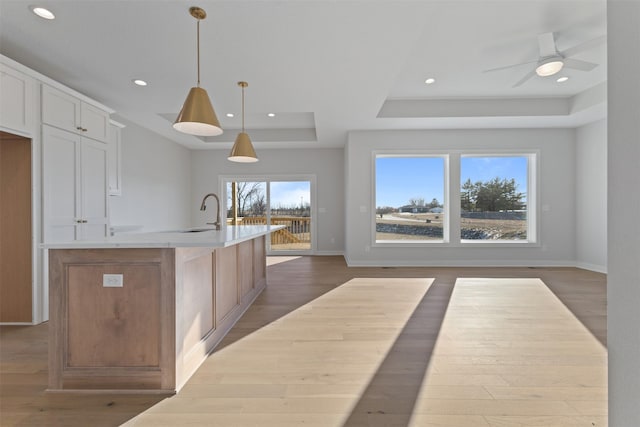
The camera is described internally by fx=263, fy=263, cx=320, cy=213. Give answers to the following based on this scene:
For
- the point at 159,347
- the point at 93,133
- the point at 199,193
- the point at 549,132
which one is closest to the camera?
the point at 159,347

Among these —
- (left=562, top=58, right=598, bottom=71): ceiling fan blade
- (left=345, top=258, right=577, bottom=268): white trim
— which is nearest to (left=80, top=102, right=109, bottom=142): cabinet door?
(left=345, top=258, right=577, bottom=268): white trim

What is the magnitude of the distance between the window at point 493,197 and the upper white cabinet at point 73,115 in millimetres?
5893

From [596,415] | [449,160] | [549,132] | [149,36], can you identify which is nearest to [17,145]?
[149,36]

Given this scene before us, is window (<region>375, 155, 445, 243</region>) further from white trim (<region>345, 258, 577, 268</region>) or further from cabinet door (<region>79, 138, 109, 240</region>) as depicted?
cabinet door (<region>79, 138, 109, 240</region>)

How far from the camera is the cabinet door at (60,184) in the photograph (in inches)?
105

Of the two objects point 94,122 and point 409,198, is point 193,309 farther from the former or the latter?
point 409,198

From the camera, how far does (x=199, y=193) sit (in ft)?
21.6

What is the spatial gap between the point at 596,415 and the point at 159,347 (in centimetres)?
245

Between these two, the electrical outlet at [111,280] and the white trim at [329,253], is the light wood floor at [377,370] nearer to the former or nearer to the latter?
the electrical outlet at [111,280]

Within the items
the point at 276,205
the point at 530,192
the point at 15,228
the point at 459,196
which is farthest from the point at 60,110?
the point at 530,192

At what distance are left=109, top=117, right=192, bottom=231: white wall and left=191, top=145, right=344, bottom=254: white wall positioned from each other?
67 cm

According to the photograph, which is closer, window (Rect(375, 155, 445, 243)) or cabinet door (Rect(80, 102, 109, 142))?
cabinet door (Rect(80, 102, 109, 142))

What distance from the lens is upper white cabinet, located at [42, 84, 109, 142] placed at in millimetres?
2691

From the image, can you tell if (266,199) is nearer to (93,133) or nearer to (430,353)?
(93,133)
